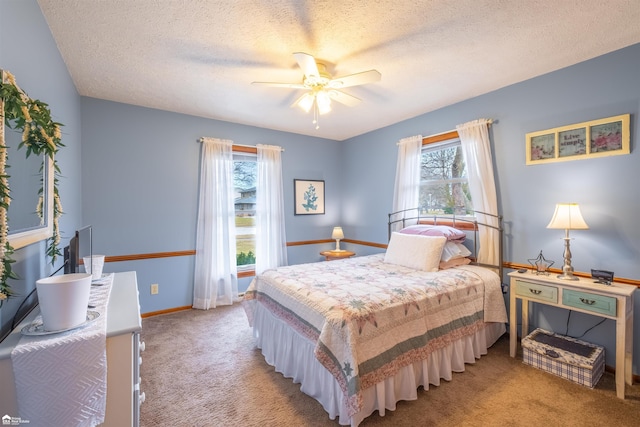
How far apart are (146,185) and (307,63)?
8.82 ft

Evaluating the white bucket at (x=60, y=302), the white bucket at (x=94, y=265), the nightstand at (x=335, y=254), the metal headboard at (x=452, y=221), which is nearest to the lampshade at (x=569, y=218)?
the metal headboard at (x=452, y=221)

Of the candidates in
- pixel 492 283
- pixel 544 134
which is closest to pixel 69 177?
pixel 492 283

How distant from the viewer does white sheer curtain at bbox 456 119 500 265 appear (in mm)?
2986

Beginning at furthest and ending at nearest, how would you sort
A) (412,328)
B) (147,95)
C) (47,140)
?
(147,95)
(412,328)
(47,140)

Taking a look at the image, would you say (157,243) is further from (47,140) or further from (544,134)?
(544,134)

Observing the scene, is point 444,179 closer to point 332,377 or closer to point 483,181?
point 483,181

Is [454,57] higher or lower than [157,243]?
higher

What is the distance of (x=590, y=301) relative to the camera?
210cm

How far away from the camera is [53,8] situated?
→ 5.74 feet

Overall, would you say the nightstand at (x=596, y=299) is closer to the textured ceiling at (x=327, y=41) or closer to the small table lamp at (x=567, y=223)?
the small table lamp at (x=567, y=223)

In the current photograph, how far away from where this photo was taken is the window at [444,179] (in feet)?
11.2

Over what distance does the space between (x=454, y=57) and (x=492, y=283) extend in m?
2.10

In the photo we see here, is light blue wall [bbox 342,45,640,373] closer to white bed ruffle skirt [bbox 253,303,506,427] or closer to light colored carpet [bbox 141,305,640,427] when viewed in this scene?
light colored carpet [bbox 141,305,640,427]

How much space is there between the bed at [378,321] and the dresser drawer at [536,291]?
222 mm
